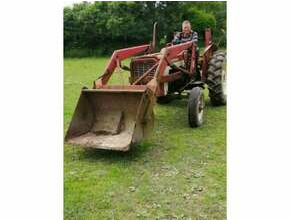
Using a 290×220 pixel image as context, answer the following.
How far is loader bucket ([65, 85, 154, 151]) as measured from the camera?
4.81 m

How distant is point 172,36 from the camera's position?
6918 mm

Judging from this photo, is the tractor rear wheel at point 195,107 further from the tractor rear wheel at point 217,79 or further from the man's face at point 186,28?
the man's face at point 186,28

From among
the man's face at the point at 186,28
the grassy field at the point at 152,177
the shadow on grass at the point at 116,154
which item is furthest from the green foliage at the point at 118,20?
the shadow on grass at the point at 116,154

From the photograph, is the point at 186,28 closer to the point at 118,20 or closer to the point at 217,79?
the point at 217,79

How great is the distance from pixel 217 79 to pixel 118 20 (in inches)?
87.7

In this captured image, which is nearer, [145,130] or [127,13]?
[145,130]

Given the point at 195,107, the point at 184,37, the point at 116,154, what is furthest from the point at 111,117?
the point at 184,37

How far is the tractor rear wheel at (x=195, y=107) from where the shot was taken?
588 centimetres

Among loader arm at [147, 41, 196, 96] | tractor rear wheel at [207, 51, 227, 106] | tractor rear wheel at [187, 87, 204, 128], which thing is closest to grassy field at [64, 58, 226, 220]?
tractor rear wheel at [187, 87, 204, 128]

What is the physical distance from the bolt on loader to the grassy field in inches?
8.2

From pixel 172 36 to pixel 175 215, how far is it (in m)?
3.72

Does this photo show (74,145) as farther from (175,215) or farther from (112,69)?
(175,215)

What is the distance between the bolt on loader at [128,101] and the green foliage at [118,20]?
0.72 feet
